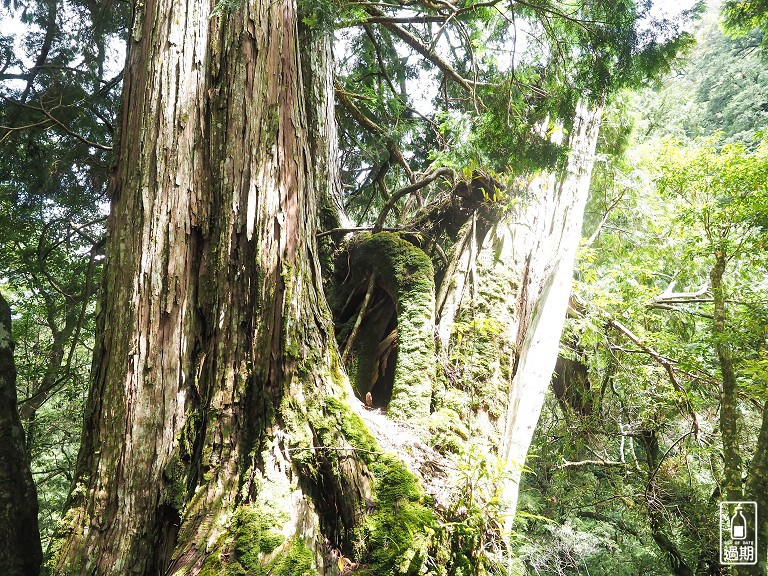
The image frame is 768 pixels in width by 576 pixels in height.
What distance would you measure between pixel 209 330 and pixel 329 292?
6.12ft

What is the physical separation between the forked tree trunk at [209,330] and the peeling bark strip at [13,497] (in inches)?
12.2

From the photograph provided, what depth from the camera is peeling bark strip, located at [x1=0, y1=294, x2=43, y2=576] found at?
2.16 meters

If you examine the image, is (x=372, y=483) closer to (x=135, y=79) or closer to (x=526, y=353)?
(x=526, y=353)

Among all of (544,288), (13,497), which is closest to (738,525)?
(544,288)

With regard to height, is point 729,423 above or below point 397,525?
above

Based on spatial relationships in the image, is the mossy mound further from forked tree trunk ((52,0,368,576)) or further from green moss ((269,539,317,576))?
green moss ((269,539,317,576))

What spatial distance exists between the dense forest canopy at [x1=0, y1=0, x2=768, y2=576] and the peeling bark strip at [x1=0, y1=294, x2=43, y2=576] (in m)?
0.01

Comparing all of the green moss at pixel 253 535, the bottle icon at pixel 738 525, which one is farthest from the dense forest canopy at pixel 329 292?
the bottle icon at pixel 738 525

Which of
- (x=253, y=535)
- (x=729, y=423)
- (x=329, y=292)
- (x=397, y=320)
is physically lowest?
(x=253, y=535)

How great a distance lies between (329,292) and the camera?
4.20 meters

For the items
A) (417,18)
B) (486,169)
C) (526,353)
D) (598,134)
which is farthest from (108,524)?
(598,134)

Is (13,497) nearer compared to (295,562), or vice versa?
→ (295,562)

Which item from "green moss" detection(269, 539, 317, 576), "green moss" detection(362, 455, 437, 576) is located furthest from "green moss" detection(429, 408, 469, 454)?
"green moss" detection(269, 539, 317, 576)

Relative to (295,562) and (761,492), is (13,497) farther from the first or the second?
(761,492)
